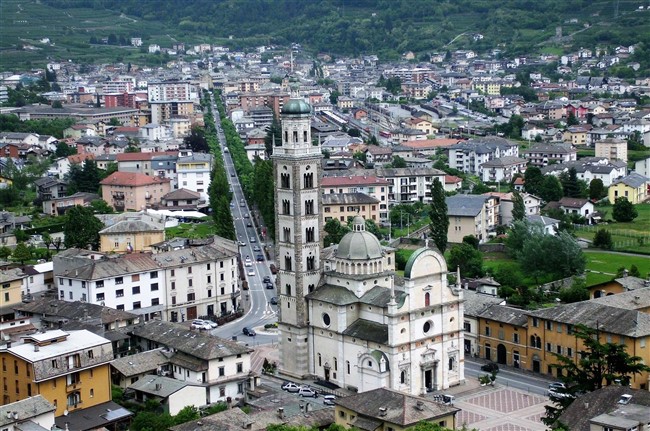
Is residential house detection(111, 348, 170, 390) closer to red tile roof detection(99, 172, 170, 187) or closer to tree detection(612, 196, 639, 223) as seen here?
red tile roof detection(99, 172, 170, 187)

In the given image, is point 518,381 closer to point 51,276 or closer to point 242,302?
point 242,302

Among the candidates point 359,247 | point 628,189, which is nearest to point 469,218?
point 628,189

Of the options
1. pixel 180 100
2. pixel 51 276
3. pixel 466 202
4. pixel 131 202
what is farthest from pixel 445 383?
pixel 180 100

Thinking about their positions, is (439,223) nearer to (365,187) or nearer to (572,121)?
(365,187)

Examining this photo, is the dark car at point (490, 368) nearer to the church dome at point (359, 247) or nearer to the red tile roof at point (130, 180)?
the church dome at point (359, 247)

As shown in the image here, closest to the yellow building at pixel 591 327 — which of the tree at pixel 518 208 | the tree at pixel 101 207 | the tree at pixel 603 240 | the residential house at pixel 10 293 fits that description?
the tree at pixel 603 240

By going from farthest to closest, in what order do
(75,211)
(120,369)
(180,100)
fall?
(180,100) → (75,211) → (120,369)
